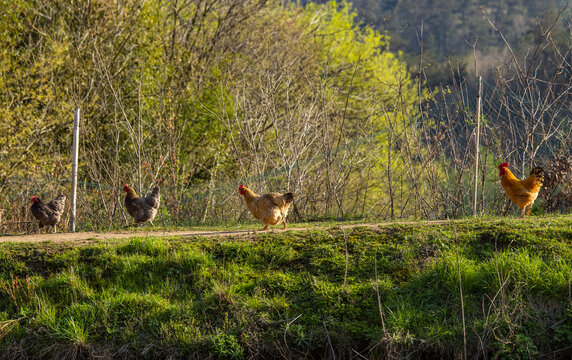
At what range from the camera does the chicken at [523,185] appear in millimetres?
7895

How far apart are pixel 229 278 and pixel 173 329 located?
0.89 meters

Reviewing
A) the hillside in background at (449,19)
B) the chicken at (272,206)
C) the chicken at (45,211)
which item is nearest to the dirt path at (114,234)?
the chicken at (272,206)

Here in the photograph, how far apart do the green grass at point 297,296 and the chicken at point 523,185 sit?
846mm

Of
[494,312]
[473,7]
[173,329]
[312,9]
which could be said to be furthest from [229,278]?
[473,7]

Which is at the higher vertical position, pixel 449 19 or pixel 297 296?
pixel 449 19

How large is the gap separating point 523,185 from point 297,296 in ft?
12.7

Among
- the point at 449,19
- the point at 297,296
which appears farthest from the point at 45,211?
the point at 449,19

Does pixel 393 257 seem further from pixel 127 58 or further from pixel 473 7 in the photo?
pixel 473 7

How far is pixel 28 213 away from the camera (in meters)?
10.5

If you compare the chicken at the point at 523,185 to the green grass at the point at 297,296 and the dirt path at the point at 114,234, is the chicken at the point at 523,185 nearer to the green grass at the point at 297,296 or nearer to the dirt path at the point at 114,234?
the green grass at the point at 297,296

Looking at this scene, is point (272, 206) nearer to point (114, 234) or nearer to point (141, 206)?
point (114, 234)

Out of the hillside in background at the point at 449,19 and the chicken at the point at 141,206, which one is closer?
the chicken at the point at 141,206

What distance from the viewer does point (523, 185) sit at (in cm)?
795

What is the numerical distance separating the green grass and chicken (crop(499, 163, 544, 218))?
85 centimetres
